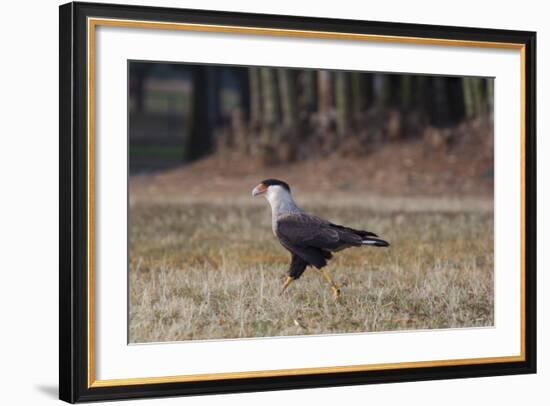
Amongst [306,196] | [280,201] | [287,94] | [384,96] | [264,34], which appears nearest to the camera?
[264,34]

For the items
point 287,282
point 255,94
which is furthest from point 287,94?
point 287,282

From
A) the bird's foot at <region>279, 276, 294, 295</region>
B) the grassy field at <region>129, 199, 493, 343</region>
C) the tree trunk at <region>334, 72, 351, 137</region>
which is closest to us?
the grassy field at <region>129, 199, 493, 343</region>

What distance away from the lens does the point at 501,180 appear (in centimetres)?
697

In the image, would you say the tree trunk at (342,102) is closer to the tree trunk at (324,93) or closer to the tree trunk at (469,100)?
the tree trunk at (324,93)

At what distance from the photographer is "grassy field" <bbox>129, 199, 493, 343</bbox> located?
6.45m

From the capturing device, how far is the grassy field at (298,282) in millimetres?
6453

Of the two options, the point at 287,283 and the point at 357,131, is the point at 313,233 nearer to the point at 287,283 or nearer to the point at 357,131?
the point at 287,283

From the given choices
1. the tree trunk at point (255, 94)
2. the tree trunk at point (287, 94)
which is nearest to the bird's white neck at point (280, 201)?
the tree trunk at point (287, 94)

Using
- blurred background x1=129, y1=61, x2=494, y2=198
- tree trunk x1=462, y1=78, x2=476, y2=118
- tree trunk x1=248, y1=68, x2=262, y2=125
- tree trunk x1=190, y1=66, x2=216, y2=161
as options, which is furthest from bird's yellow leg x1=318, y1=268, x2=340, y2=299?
tree trunk x1=190, y1=66, x2=216, y2=161

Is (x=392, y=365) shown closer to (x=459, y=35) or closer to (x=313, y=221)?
(x=313, y=221)

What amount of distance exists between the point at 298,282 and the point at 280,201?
60 cm

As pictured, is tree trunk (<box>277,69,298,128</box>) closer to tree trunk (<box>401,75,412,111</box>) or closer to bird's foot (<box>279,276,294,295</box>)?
tree trunk (<box>401,75,412,111</box>)

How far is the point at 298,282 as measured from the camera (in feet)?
23.8

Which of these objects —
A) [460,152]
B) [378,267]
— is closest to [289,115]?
[460,152]
